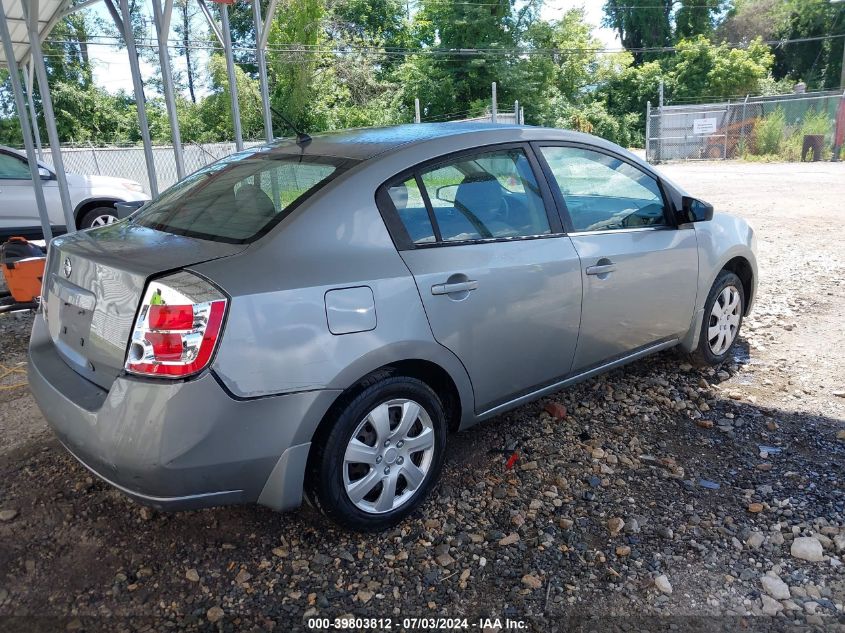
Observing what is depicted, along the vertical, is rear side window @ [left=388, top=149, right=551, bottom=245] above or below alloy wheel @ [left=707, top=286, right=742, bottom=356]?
above

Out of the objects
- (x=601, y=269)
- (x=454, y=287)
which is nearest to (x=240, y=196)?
(x=454, y=287)

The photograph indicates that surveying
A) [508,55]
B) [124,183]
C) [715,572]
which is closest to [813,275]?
[715,572]

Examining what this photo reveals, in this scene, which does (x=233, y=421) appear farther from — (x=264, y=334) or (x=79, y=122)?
(x=79, y=122)

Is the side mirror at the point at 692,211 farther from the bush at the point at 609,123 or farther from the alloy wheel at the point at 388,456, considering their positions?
the bush at the point at 609,123

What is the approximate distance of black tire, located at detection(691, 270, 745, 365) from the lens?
4.31 metres

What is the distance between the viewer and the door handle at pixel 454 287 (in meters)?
2.76

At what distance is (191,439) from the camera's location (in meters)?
2.24

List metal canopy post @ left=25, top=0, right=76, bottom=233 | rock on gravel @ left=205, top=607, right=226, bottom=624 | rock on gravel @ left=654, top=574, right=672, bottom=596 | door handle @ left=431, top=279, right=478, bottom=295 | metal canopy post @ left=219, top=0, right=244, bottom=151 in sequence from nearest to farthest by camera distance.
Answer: rock on gravel @ left=205, top=607, right=226, bottom=624
rock on gravel @ left=654, top=574, right=672, bottom=596
door handle @ left=431, top=279, right=478, bottom=295
metal canopy post @ left=25, top=0, right=76, bottom=233
metal canopy post @ left=219, top=0, right=244, bottom=151

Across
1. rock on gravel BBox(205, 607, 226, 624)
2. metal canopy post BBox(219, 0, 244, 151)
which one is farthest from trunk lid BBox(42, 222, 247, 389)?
metal canopy post BBox(219, 0, 244, 151)

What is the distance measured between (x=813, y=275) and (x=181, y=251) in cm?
665

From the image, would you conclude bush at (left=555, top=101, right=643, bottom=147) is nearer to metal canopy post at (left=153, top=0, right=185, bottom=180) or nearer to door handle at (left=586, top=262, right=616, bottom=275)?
metal canopy post at (left=153, top=0, right=185, bottom=180)

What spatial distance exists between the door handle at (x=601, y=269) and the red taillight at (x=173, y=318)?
6.47 ft

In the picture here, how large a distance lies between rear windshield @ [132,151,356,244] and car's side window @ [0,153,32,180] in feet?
23.9

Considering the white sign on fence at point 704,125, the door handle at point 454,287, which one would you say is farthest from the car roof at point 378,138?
the white sign on fence at point 704,125
